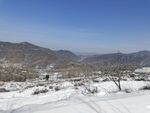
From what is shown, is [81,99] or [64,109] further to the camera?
[81,99]

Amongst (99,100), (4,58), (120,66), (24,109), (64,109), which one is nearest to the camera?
(64,109)

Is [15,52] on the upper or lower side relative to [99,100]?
upper

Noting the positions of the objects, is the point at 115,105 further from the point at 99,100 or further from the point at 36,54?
the point at 36,54

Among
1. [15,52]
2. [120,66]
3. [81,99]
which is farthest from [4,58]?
[81,99]

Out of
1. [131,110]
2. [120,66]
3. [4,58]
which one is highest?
[4,58]

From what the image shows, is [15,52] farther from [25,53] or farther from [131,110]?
[131,110]

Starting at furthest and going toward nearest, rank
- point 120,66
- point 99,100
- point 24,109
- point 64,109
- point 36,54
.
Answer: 1. point 36,54
2. point 120,66
3. point 99,100
4. point 24,109
5. point 64,109
